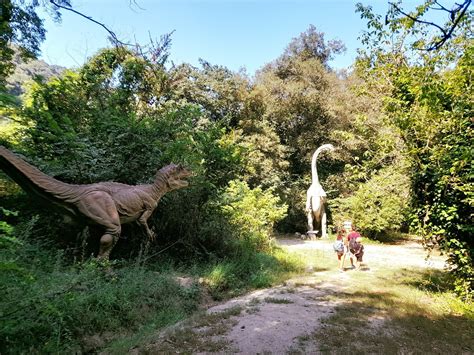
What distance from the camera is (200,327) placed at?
3893 mm

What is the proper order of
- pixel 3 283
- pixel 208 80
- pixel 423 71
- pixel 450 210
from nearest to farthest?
pixel 3 283 < pixel 450 210 < pixel 423 71 < pixel 208 80

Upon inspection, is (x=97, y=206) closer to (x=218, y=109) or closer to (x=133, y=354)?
(x=133, y=354)

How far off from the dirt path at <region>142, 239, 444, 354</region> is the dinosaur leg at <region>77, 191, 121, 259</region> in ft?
5.67

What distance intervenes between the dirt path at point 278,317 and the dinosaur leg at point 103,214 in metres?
1.73

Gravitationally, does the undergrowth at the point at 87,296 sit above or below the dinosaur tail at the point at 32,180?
below

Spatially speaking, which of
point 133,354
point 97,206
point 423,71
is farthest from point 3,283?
point 423,71

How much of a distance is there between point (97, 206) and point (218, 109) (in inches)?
516

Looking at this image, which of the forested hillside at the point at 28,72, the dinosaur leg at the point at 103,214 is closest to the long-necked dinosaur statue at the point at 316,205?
the forested hillside at the point at 28,72

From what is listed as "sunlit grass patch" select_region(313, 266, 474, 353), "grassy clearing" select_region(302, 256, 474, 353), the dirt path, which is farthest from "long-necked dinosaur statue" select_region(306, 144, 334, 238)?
"sunlit grass patch" select_region(313, 266, 474, 353)

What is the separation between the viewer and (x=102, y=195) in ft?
15.6

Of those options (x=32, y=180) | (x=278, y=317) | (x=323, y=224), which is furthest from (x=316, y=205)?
(x=32, y=180)

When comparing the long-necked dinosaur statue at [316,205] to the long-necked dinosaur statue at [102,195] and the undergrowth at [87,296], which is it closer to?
the undergrowth at [87,296]

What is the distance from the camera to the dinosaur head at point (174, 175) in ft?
18.2

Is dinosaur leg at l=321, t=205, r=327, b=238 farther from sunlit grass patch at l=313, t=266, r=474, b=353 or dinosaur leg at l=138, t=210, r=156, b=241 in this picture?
dinosaur leg at l=138, t=210, r=156, b=241
